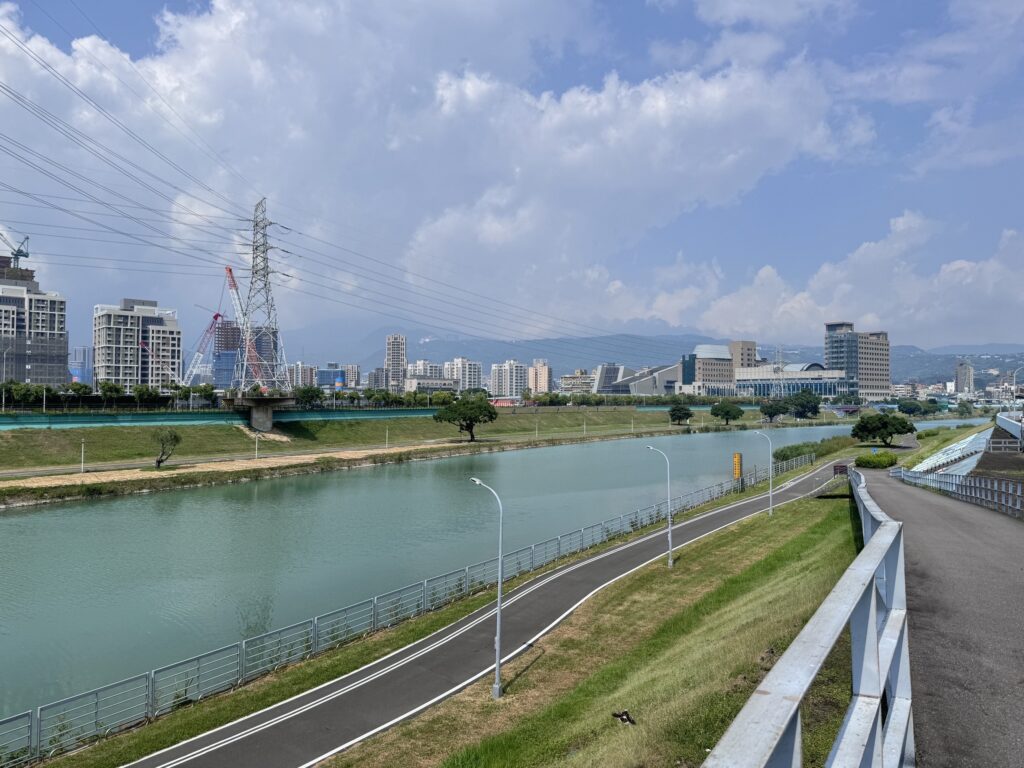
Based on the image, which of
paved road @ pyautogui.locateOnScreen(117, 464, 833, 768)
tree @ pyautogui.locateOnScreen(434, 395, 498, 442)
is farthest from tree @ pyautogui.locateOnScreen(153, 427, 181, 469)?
paved road @ pyautogui.locateOnScreen(117, 464, 833, 768)

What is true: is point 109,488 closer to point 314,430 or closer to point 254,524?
point 254,524

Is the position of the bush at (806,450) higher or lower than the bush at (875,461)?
lower

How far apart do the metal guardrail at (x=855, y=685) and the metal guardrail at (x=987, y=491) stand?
19654 millimetres

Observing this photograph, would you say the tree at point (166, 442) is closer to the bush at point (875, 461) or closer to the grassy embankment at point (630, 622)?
the grassy embankment at point (630, 622)

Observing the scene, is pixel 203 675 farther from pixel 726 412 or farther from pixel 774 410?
pixel 774 410

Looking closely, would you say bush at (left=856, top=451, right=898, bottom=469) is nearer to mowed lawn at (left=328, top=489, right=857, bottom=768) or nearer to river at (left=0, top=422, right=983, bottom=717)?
river at (left=0, top=422, right=983, bottom=717)

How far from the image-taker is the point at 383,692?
68.8ft

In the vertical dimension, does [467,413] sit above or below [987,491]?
below

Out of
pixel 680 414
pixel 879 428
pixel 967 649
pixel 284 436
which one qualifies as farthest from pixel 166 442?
pixel 680 414

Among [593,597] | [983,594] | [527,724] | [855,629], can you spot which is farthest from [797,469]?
[855,629]

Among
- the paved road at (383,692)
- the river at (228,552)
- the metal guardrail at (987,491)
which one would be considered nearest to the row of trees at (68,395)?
the river at (228,552)

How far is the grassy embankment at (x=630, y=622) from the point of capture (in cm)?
1784

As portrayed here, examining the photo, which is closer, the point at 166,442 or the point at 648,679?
the point at 648,679

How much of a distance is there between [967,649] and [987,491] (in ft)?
74.1
